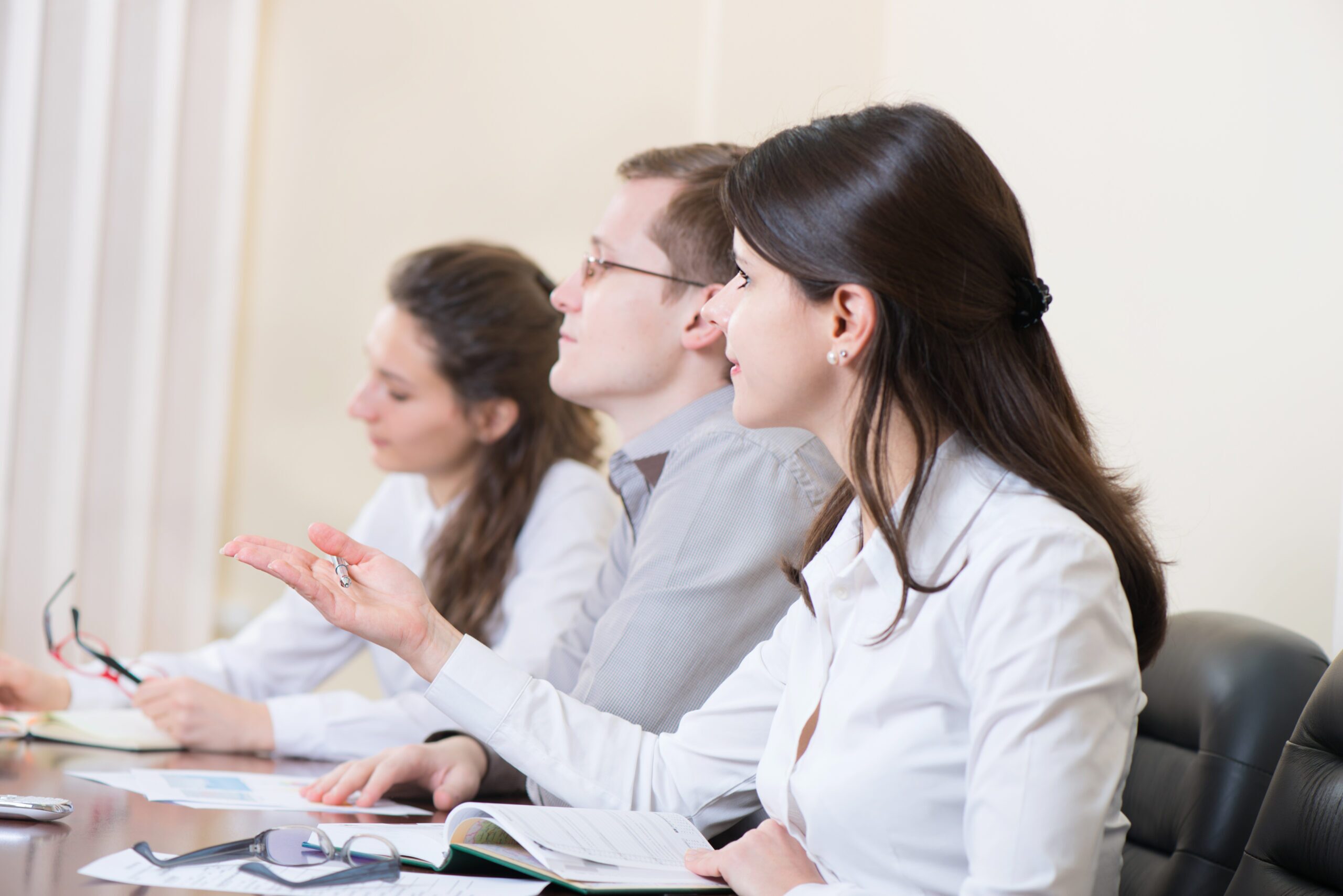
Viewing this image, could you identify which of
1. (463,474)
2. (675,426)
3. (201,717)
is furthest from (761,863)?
(463,474)

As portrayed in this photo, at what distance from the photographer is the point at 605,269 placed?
166cm

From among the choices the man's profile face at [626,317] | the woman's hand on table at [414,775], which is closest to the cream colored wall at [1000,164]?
the man's profile face at [626,317]

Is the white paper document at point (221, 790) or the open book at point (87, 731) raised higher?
the white paper document at point (221, 790)

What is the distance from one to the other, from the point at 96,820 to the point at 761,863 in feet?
2.02

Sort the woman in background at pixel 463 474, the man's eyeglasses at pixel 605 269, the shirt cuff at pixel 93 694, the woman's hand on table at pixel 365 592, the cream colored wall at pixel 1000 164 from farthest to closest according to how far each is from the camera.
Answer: the woman in background at pixel 463 474
the shirt cuff at pixel 93 694
the man's eyeglasses at pixel 605 269
the cream colored wall at pixel 1000 164
the woman's hand on table at pixel 365 592

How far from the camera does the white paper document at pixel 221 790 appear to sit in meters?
1.23

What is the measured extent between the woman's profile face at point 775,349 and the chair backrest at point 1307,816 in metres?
0.51

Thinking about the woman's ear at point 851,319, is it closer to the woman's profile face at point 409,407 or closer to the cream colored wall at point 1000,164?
the cream colored wall at point 1000,164

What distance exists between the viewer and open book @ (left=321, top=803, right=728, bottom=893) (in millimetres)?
930

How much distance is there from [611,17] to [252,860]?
2.33m

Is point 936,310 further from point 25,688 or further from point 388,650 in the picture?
point 25,688

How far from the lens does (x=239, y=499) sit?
280 centimetres

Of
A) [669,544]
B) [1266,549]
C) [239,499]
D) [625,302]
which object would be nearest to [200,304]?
[239,499]

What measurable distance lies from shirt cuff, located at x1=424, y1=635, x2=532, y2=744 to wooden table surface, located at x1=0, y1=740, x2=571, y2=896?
14cm
